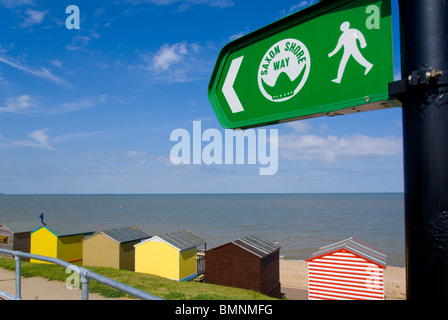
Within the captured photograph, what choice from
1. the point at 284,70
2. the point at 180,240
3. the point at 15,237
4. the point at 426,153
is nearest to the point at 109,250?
the point at 180,240

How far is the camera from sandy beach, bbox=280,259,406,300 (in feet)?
86.1

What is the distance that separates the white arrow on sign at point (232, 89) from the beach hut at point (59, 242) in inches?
926

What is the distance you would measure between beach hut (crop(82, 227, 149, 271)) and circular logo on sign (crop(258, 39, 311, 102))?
→ 2275 cm

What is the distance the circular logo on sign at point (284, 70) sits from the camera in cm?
137

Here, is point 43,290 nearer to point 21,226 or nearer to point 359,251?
point 359,251

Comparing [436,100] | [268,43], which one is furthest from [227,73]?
[436,100]

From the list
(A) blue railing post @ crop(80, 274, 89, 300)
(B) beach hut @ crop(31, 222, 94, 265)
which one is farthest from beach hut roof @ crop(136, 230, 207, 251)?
(A) blue railing post @ crop(80, 274, 89, 300)

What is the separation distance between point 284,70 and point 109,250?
23.4m

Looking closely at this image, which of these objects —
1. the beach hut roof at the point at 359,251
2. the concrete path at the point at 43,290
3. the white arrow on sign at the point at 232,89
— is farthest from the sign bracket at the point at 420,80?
the beach hut roof at the point at 359,251

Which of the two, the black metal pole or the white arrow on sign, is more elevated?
the white arrow on sign

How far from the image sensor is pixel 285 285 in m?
27.7

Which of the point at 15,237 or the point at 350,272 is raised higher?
the point at 15,237

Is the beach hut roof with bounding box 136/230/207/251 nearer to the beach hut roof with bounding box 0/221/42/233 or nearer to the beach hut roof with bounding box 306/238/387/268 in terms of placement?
the beach hut roof with bounding box 306/238/387/268

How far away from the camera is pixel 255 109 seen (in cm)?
154
